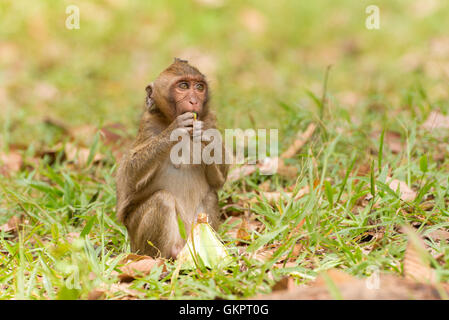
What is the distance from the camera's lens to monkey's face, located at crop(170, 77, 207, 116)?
462 centimetres

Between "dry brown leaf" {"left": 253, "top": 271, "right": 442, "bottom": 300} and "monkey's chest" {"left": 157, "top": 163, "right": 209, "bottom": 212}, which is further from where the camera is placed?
"monkey's chest" {"left": 157, "top": 163, "right": 209, "bottom": 212}

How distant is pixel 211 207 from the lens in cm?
489

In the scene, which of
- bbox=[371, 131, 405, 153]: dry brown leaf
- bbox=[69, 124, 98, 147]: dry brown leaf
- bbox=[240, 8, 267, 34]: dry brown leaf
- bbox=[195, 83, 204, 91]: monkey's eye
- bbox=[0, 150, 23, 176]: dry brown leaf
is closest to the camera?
bbox=[195, 83, 204, 91]: monkey's eye

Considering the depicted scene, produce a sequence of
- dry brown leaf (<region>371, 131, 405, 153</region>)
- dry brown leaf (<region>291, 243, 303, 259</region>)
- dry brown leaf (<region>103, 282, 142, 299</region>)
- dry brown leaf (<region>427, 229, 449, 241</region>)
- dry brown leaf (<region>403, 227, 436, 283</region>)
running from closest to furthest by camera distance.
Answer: dry brown leaf (<region>403, 227, 436, 283</region>) < dry brown leaf (<region>103, 282, 142, 299</region>) < dry brown leaf (<region>291, 243, 303, 259</region>) < dry brown leaf (<region>427, 229, 449, 241</region>) < dry brown leaf (<region>371, 131, 405, 153</region>)

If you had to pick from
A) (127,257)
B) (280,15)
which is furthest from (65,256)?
(280,15)

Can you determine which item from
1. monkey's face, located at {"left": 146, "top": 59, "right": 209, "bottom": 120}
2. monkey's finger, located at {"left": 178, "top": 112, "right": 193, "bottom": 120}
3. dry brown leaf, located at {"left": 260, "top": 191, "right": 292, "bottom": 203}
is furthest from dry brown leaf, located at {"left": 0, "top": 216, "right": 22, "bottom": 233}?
dry brown leaf, located at {"left": 260, "top": 191, "right": 292, "bottom": 203}

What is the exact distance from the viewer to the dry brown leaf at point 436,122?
18.8 ft

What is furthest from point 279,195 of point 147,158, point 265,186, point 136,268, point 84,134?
point 84,134

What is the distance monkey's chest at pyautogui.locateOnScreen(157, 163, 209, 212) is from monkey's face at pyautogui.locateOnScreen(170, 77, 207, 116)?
48 centimetres

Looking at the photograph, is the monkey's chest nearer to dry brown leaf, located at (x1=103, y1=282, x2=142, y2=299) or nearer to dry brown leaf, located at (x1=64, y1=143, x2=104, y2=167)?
dry brown leaf, located at (x1=103, y1=282, x2=142, y2=299)

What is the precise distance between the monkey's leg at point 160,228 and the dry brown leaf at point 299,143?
1713mm

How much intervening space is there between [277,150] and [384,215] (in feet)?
5.71

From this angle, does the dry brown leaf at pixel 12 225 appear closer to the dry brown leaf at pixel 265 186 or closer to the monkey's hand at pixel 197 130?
the monkey's hand at pixel 197 130

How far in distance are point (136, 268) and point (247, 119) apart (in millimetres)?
3489
